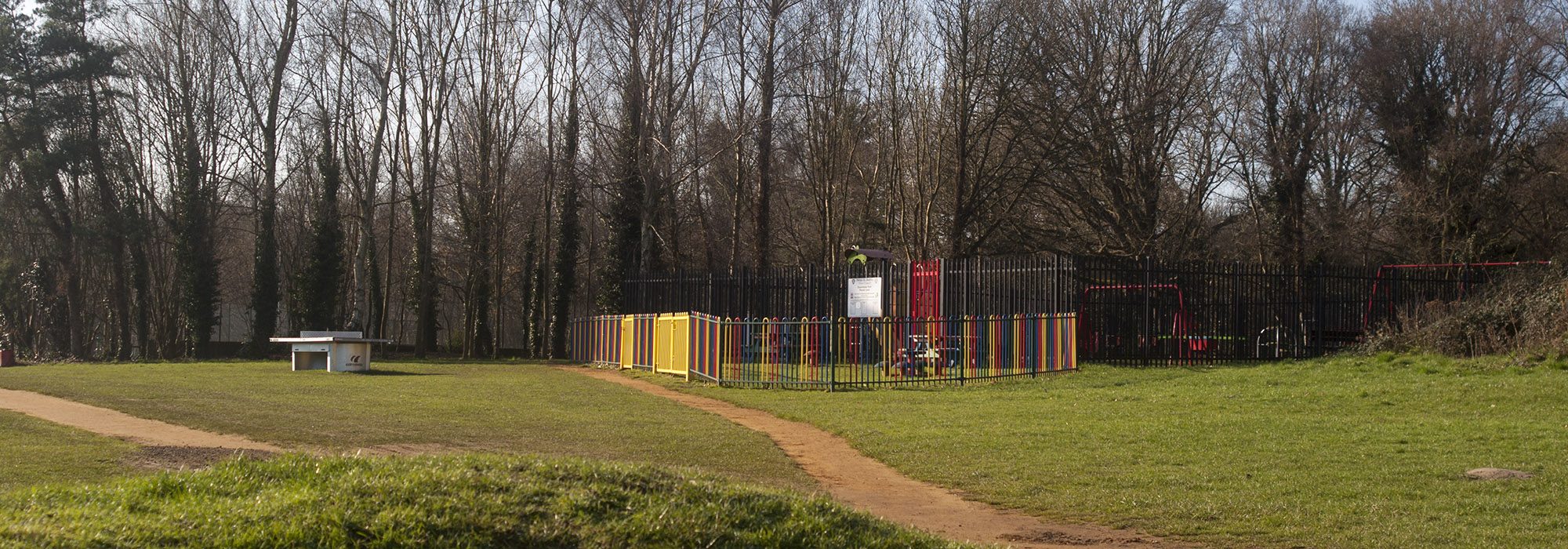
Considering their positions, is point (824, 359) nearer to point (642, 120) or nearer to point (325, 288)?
point (642, 120)

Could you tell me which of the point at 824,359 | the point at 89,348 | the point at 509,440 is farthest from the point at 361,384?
the point at 89,348

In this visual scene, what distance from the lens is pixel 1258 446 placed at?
11.4 meters

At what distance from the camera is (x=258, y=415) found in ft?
46.7

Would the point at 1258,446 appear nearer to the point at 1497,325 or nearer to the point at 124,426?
the point at 1497,325

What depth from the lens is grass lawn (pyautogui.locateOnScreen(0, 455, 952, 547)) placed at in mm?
5336

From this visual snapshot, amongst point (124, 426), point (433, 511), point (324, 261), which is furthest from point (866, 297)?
point (324, 261)

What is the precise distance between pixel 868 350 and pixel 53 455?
1431cm

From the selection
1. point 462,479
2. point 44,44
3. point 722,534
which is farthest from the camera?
point 44,44

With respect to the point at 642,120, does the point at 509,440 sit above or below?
below

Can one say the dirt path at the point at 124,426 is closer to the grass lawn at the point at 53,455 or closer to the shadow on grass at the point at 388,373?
the grass lawn at the point at 53,455

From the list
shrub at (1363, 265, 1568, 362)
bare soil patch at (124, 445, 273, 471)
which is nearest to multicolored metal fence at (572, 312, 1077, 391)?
shrub at (1363, 265, 1568, 362)

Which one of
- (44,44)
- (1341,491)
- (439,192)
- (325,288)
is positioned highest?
(44,44)

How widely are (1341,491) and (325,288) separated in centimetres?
3443

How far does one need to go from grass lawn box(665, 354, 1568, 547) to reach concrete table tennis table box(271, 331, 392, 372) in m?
10.7
